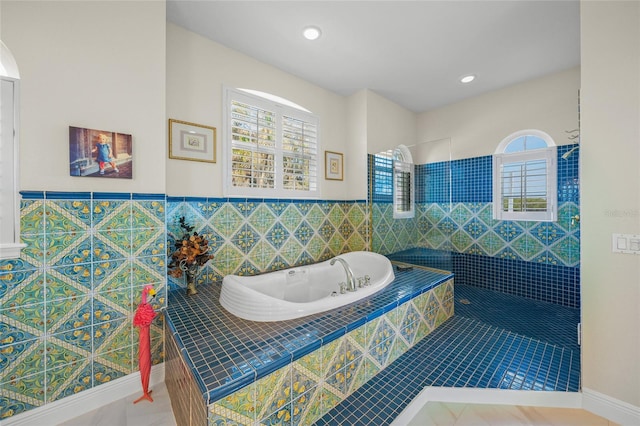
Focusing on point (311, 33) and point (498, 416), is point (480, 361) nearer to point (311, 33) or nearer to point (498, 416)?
point (498, 416)

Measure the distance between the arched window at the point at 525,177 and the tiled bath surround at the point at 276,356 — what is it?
1823mm

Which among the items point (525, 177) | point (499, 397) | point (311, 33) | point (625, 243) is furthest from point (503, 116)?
point (499, 397)

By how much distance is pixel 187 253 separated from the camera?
194cm

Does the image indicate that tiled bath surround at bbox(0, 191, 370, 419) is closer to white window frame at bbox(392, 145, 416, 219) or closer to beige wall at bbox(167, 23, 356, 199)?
beige wall at bbox(167, 23, 356, 199)

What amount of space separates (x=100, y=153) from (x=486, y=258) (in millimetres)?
3909

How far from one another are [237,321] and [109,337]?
0.79 metres

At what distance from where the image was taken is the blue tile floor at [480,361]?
1487mm

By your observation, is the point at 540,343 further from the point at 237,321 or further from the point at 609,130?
the point at 237,321

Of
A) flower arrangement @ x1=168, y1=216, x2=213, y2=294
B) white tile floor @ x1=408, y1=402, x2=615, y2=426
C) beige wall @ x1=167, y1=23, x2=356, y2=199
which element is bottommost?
white tile floor @ x1=408, y1=402, x2=615, y2=426

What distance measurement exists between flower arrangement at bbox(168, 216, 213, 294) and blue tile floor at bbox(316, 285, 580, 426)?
1.35 metres

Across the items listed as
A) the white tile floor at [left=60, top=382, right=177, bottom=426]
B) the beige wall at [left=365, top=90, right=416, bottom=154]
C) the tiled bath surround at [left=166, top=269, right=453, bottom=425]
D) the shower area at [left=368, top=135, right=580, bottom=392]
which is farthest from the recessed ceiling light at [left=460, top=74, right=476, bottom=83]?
the white tile floor at [left=60, top=382, right=177, bottom=426]

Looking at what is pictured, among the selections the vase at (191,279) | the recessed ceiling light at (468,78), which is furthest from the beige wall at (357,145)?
the vase at (191,279)

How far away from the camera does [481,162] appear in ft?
10.5

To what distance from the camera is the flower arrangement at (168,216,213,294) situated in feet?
6.34
